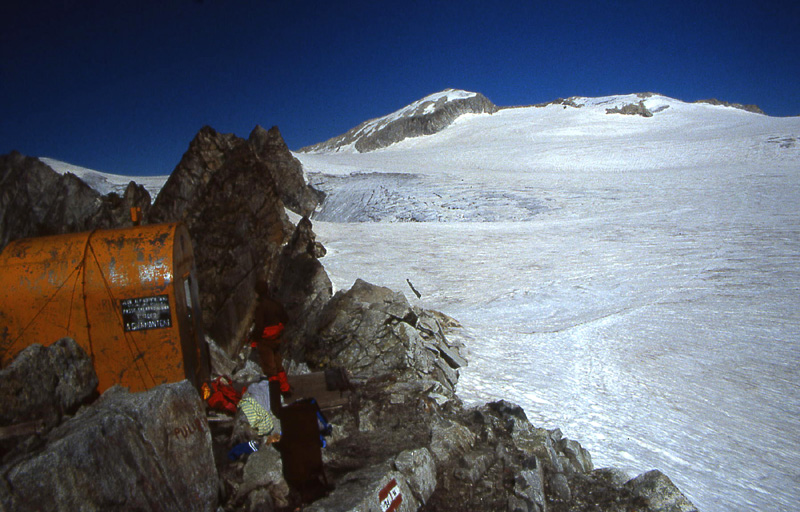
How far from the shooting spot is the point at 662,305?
465 inches

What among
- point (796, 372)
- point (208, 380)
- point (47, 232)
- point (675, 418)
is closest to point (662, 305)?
point (796, 372)

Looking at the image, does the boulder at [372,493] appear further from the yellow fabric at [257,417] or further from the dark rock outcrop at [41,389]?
the dark rock outcrop at [41,389]

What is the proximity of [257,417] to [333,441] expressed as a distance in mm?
712

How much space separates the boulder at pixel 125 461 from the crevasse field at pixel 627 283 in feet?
14.0

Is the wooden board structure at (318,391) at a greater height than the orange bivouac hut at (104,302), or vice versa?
the orange bivouac hut at (104,302)

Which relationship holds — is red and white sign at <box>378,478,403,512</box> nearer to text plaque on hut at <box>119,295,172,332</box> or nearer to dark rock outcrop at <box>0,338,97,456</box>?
dark rock outcrop at <box>0,338,97,456</box>

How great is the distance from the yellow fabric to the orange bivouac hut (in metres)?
0.73

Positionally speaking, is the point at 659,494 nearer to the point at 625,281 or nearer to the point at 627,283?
the point at 627,283

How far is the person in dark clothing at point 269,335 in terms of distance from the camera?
A: 5258 millimetres

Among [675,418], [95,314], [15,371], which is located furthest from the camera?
[675,418]

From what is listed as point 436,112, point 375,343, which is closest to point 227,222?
point 375,343

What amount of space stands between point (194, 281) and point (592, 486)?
178 inches

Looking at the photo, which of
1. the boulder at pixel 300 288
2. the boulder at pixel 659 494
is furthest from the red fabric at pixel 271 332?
the boulder at pixel 659 494

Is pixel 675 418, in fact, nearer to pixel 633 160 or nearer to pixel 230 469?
pixel 230 469
